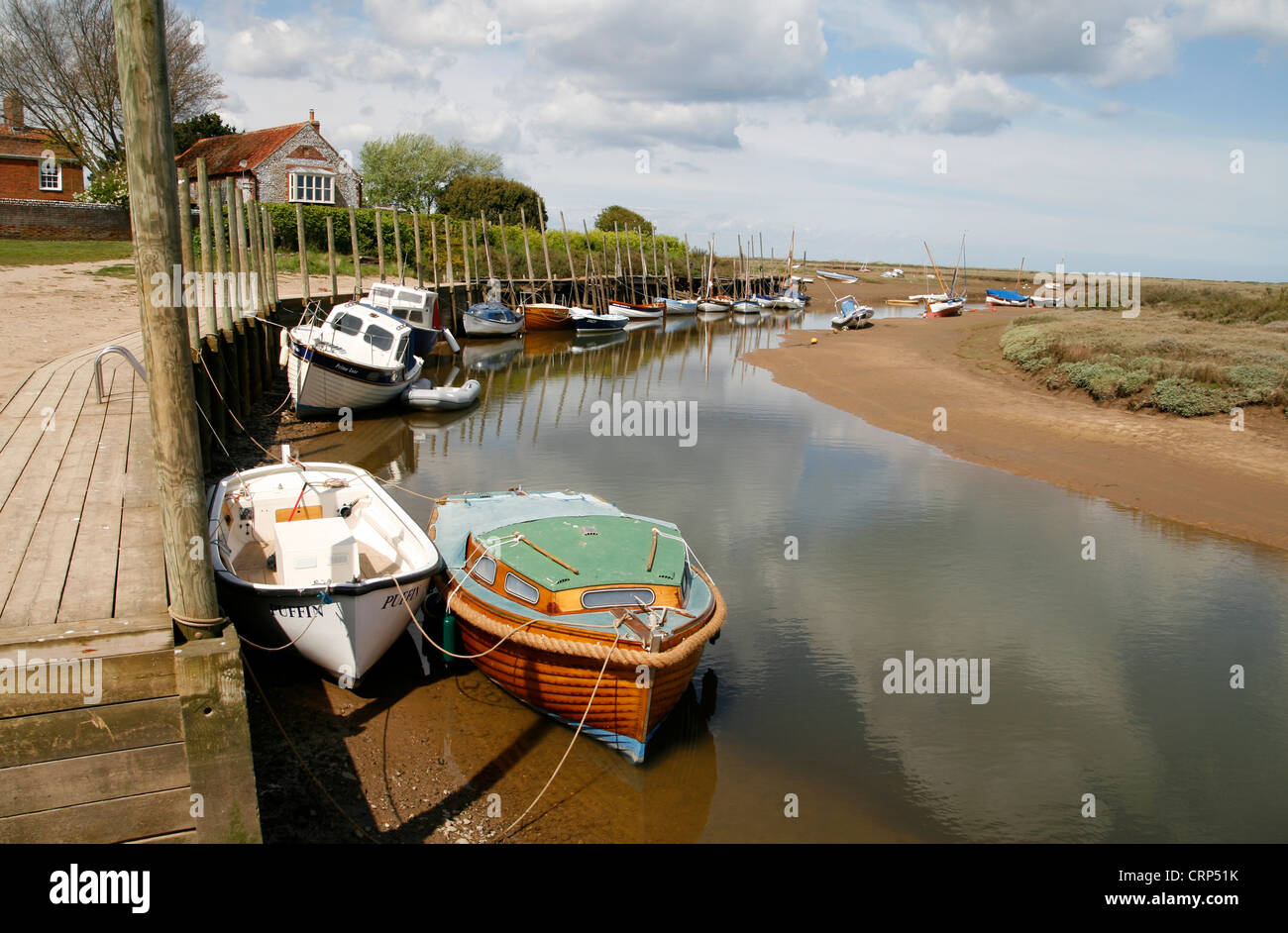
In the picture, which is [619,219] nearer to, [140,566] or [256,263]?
[256,263]

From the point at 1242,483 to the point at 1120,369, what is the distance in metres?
9.07

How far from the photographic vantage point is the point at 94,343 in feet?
60.4

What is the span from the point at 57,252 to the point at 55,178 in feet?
56.8

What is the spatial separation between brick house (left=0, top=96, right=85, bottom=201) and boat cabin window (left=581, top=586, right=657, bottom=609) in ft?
156

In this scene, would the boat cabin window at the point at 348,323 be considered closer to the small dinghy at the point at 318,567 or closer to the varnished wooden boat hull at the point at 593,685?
the small dinghy at the point at 318,567

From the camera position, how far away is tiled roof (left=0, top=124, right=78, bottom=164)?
45750 millimetres

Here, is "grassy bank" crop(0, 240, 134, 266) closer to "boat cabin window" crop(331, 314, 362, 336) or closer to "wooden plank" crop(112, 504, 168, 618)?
"boat cabin window" crop(331, 314, 362, 336)

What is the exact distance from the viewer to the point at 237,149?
52.2 metres

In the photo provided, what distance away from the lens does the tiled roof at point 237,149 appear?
50.0 m

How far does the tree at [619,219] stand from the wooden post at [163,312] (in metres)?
77.4

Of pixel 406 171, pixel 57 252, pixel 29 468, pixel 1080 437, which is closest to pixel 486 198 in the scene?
pixel 406 171

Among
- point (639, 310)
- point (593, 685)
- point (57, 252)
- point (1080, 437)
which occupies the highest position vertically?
point (57, 252)
